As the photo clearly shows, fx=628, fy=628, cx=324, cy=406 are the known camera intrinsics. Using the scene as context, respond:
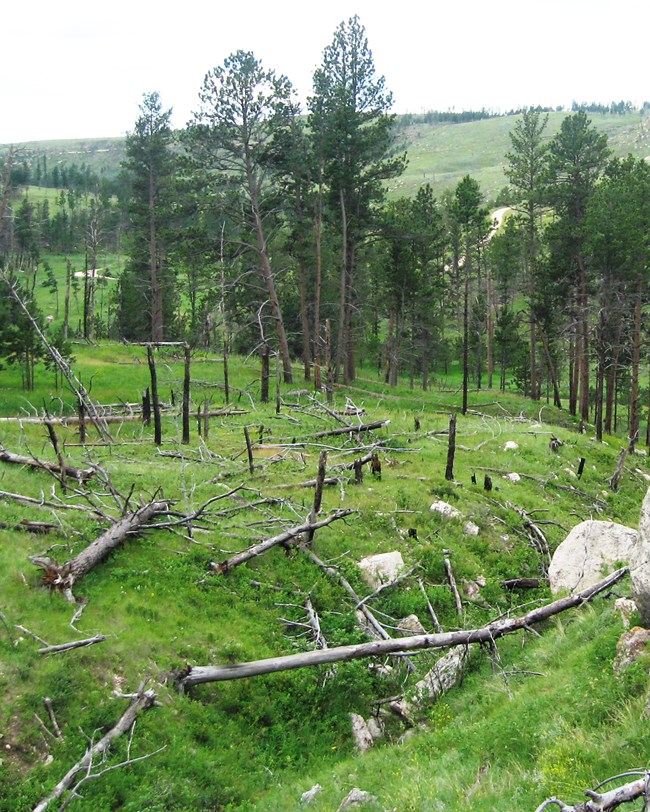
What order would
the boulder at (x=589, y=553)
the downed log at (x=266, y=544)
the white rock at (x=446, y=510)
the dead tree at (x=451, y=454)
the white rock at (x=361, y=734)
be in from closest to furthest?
the white rock at (x=361, y=734) < the boulder at (x=589, y=553) < the downed log at (x=266, y=544) < the white rock at (x=446, y=510) < the dead tree at (x=451, y=454)

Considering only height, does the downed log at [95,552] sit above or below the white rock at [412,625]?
above

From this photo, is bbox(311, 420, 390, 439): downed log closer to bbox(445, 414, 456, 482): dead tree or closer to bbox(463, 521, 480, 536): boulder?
bbox(445, 414, 456, 482): dead tree

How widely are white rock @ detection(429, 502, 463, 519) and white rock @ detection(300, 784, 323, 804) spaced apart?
909 centimetres

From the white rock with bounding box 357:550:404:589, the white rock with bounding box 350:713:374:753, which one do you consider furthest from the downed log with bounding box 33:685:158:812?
the white rock with bounding box 357:550:404:589

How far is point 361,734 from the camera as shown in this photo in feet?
31.3

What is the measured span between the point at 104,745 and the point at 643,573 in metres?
6.72

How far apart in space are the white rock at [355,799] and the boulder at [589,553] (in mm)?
5851

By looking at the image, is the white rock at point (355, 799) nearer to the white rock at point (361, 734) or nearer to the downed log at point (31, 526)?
the white rock at point (361, 734)

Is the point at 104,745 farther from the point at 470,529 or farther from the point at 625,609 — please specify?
the point at 470,529

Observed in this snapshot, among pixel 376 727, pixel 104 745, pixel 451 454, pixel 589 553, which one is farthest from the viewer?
pixel 451 454

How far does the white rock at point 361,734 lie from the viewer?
938 cm

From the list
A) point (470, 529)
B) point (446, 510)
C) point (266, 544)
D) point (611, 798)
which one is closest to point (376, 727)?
point (266, 544)

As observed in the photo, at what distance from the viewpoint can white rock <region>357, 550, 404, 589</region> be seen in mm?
12930

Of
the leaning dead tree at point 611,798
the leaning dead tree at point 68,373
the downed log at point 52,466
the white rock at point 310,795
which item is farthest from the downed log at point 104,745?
the leaning dead tree at point 68,373
